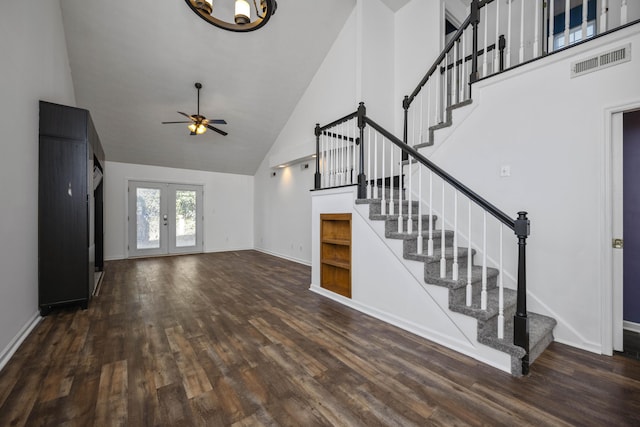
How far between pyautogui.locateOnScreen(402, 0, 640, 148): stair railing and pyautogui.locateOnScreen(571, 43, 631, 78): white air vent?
0.65 feet

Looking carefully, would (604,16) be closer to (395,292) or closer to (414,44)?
(414,44)

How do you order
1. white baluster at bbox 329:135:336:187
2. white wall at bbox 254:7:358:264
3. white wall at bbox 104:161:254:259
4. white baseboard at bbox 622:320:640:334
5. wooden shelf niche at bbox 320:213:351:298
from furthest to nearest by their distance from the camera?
1. white wall at bbox 104:161:254:259
2. white wall at bbox 254:7:358:264
3. white baluster at bbox 329:135:336:187
4. wooden shelf niche at bbox 320:213:351:298
5. white baseboard at bbox 622:320:640:334

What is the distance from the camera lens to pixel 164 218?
A: 7.56m

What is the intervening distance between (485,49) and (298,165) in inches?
171

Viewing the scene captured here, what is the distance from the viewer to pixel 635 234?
106 inches

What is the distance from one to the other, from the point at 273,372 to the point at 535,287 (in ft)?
8.58

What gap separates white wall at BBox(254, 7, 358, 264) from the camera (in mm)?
5113

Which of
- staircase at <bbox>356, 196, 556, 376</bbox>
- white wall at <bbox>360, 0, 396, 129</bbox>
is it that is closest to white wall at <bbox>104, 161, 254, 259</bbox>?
white wall at <bbox>360, 0, 396, 129</bbox>

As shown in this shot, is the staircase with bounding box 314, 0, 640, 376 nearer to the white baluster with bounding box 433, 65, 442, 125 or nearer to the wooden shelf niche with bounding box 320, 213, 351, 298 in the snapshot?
the white baluster with bounding box 433, 65, 442, 125

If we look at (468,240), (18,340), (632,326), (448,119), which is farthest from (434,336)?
(18,340)

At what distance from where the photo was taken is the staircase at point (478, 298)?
2077 mm

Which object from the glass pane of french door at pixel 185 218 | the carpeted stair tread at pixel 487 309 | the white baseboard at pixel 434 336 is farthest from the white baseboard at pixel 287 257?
the carpeted stair tread at pixel 487 309

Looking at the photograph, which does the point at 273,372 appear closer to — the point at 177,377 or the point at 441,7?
the point at 177,377

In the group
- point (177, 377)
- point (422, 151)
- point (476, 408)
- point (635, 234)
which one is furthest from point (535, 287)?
point (177, 377)
